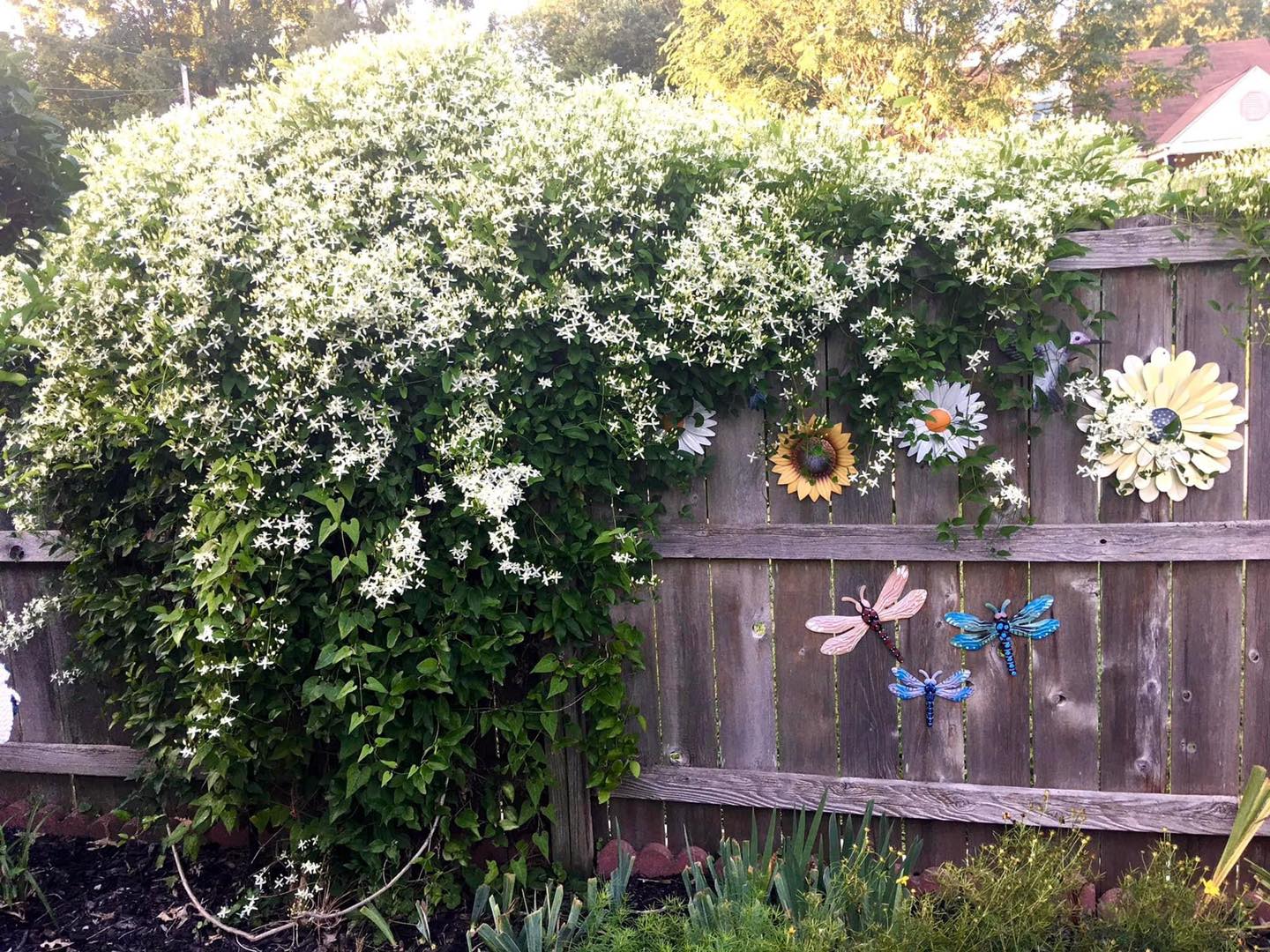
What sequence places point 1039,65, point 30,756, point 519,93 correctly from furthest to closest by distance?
point 1039,65
point 30,756
point 519,93

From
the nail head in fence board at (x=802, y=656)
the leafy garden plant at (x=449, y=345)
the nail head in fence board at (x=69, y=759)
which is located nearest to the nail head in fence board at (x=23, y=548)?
the nail head in fence board at (x=69, y=759)

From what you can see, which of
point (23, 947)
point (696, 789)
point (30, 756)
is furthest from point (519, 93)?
point (30, 756)

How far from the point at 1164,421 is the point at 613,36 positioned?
1824cm

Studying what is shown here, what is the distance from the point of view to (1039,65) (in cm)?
1208

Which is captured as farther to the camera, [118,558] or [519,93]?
[118,558]

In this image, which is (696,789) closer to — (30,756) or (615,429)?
(615,429)

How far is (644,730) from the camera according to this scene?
2.74 m

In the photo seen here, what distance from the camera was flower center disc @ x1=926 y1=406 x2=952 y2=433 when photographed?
95.9 inches

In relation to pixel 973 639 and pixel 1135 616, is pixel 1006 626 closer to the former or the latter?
pixel 973 639

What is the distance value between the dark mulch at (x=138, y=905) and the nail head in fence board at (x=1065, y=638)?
3.97 feet

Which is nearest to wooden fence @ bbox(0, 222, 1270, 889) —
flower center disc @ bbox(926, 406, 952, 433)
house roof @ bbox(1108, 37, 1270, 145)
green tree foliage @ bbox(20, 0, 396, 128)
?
Answer: flower center disc @ bbox(926, 406, 952, 433)

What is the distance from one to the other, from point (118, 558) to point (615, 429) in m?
1.72

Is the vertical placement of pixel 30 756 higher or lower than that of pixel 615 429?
lower

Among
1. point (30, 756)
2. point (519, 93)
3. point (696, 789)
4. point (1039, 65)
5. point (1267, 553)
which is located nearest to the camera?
point (1267, 553)
